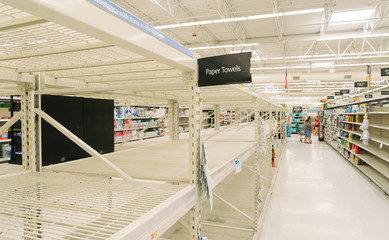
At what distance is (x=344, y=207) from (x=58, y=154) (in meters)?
5.02

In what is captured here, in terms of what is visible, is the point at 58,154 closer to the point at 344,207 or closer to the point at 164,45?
the point at 164,45

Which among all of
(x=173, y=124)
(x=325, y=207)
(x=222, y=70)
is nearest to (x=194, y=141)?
(x=222, y=70)

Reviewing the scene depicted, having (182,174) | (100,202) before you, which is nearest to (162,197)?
(100,202)

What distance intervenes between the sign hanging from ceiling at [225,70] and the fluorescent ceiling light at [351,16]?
29.3 feet

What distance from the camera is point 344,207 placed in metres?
4.57

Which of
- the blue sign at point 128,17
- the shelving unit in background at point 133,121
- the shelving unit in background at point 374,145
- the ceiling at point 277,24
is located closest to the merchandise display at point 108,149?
the blue sign at point 128,17

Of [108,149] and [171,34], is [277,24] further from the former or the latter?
[108,149]

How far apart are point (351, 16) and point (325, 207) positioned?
7485 mm

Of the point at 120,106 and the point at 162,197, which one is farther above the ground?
the point at 120,106

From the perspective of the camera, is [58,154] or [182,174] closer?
[182,174]

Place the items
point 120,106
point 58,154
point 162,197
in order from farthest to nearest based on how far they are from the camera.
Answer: point 120,106 → point 58,154 → point 162,197

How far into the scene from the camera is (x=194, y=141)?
1290 millimetres

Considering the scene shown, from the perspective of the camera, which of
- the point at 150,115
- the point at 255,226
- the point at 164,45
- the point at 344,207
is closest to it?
the point at 164,45

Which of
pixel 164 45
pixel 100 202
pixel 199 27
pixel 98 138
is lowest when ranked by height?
pixel 100 202
